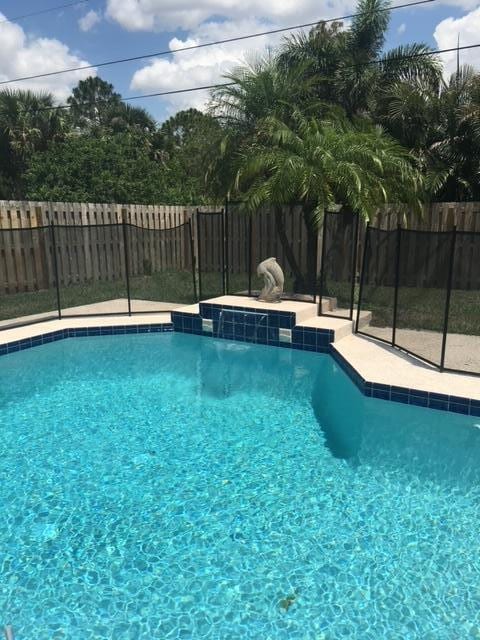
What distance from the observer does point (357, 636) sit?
2578 mm

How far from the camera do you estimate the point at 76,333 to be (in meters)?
8.73

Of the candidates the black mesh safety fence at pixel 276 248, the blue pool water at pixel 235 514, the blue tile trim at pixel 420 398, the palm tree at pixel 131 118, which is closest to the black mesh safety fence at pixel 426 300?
the blue tile trim at pixel 420 398

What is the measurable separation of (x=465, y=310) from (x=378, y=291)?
178 centimetres

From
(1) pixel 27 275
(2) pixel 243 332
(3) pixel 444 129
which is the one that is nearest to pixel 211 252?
(1) pixel 27 275

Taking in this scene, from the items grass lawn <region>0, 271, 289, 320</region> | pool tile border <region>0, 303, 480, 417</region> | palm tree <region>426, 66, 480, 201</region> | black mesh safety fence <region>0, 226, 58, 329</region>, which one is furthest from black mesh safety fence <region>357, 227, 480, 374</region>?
black mesh safety fence <region>0, 226, 58, 329</region>

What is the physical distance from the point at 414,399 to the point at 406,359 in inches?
47.7

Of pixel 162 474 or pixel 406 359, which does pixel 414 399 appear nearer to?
pixel 406 359

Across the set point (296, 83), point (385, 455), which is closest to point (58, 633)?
point (385, 455)

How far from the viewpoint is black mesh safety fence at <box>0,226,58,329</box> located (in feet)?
32.0

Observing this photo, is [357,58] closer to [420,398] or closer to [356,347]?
[356,347]

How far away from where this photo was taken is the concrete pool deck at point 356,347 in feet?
18.9

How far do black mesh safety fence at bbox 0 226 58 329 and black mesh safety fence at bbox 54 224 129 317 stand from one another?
314 mm

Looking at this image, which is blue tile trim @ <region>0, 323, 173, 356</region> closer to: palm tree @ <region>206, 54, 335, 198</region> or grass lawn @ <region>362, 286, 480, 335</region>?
palm tree @ <region>206, 54, 335, 198</region>

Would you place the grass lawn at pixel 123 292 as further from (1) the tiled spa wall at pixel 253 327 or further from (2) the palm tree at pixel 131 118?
(2) the palm tree at pixel 131 118
